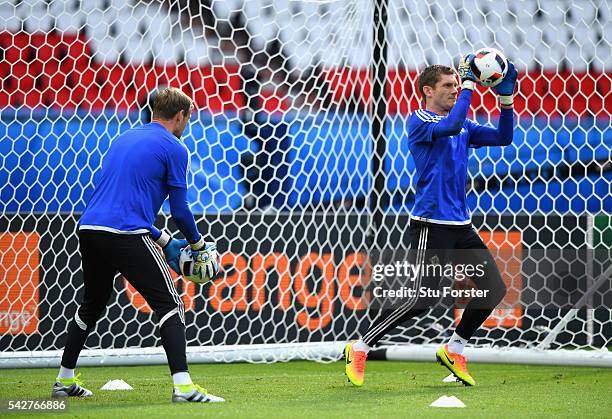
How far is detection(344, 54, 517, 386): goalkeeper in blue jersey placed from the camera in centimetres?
530

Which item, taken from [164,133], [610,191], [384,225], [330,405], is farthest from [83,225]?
[610,191]

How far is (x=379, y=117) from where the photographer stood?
7.12 metres

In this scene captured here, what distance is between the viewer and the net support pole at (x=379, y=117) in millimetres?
7129

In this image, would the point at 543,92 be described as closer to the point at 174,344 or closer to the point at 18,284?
the point at 18,284

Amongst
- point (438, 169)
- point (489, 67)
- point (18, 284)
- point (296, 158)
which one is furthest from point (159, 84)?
point (489, 67)

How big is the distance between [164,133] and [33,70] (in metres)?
2.79

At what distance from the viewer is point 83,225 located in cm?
459

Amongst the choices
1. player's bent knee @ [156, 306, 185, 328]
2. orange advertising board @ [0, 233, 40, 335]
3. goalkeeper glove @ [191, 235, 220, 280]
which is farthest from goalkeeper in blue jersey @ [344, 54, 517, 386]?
orange advertising board @ [0, 233, 40, 335]

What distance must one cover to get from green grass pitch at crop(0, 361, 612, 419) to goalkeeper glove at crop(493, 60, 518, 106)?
4.98ft

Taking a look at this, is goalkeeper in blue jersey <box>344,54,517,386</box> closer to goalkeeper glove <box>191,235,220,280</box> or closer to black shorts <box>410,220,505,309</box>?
black shorts <box>410,220,505,309</box>

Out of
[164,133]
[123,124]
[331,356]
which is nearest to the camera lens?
[164,133]

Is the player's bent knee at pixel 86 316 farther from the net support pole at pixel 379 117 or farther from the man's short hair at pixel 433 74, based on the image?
the net support pole at pixel 379 117

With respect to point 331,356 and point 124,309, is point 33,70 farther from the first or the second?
point 331,356

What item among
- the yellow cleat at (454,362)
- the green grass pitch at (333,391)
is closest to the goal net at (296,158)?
the green grass pitch at (333,391)
